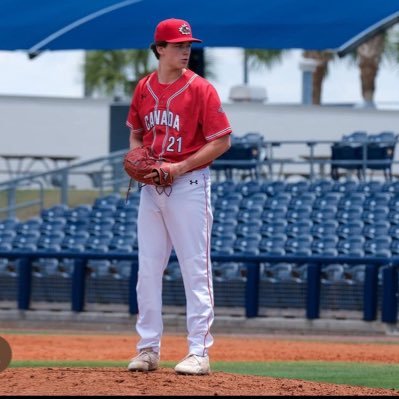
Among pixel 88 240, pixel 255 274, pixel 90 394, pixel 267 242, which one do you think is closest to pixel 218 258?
pixel 255 274

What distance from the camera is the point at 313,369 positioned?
10.5 meters

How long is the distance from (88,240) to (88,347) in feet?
18.3

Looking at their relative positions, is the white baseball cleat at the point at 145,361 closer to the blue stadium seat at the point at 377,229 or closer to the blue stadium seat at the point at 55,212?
the blue stadium seat at the point at 377,229

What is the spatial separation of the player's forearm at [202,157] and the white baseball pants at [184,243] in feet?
0.32

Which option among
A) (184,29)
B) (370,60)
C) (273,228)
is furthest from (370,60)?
(184,29)

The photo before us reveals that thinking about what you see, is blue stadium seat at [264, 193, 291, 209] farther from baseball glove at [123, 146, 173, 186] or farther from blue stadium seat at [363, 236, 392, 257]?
baseball glove at [123, 146, 173, 186]

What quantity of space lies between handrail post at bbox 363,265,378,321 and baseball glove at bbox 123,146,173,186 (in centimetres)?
848

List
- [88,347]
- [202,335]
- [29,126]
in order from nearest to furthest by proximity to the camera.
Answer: [202,335] < [88,347] < [29,126]

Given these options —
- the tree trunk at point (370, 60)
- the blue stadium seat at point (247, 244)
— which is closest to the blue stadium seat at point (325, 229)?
the blue stadium seat at point (247, 244)

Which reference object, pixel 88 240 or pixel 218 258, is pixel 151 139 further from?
pixel 88 240

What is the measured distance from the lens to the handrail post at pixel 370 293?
15.5m

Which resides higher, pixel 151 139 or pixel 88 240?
pixel 151 139

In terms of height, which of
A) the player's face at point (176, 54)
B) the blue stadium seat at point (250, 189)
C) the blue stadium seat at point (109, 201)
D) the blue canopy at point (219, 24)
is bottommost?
the blue stadium seat at point (109, 201)

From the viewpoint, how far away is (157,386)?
22.2ft
